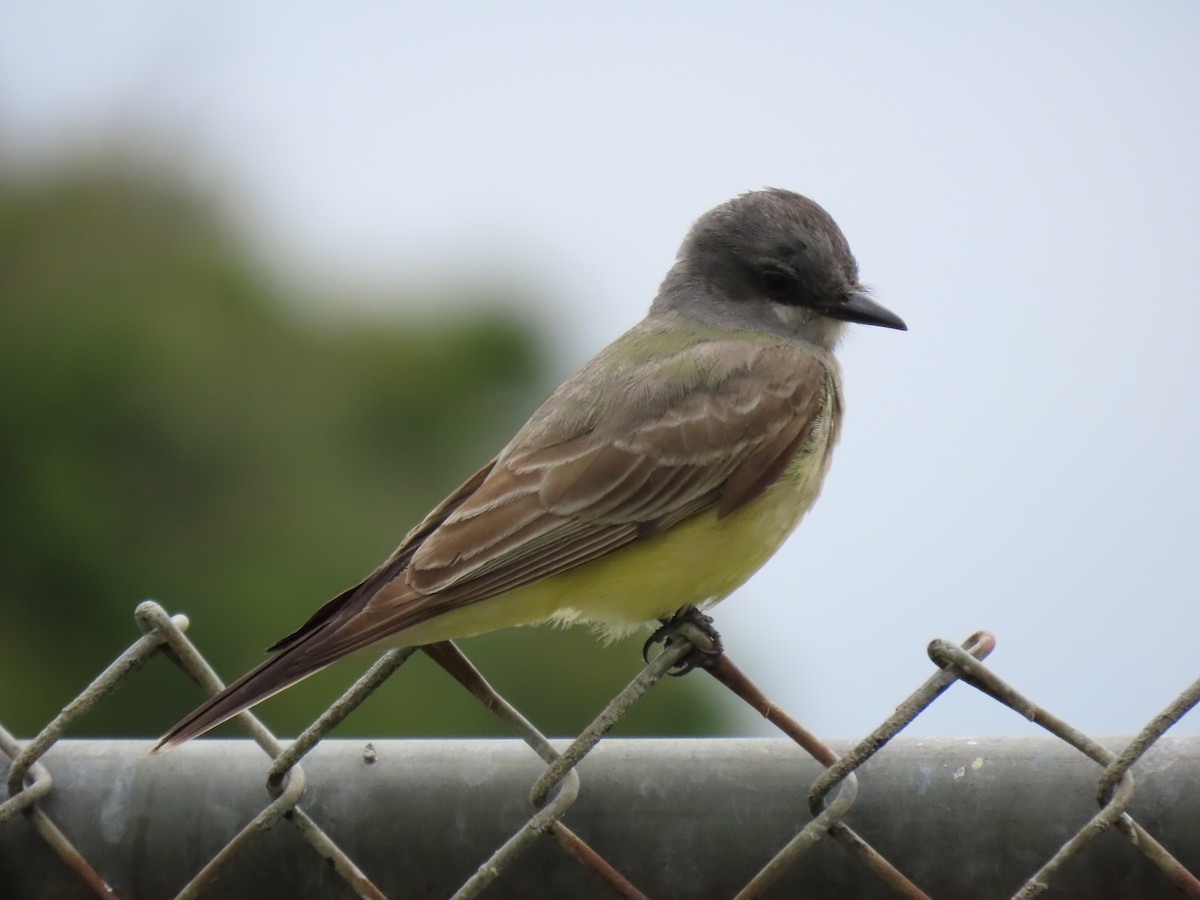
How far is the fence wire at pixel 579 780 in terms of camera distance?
64.5 inches

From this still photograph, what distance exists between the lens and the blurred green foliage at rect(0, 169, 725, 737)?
7.62 meters

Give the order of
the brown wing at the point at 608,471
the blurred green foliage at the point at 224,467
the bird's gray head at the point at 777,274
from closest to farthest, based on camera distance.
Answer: the brown wing at the point at 608,471 < the bird's gray head at the point at 777,274 < the blurred green foliage at the point at 224,467

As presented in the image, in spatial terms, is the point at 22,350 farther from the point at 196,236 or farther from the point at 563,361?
the point at 563,361

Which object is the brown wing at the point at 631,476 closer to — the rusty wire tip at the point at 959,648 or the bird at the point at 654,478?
the bird at the point at 654,478

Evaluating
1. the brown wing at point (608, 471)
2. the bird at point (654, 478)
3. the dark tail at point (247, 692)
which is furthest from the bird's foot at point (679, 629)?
the dark tail at point (247, 692)

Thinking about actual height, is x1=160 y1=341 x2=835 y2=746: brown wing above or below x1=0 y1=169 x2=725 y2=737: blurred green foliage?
above

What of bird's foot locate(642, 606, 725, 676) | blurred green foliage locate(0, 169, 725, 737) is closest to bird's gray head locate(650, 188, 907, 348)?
bird's foot locate(642, 606, 725, 676)

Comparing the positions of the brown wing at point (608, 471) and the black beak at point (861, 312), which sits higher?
the black beak at point (861, 312)

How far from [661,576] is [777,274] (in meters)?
1.12

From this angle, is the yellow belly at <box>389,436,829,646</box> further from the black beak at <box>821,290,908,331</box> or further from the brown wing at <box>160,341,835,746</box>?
the black beak at <box>821,290,908,331</box>

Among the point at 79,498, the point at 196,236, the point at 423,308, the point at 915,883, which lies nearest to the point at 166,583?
the point at 79,498

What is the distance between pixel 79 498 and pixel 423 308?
2.52 m

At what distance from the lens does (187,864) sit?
1.98 meters

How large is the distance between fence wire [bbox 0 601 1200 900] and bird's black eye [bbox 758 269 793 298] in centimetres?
197
